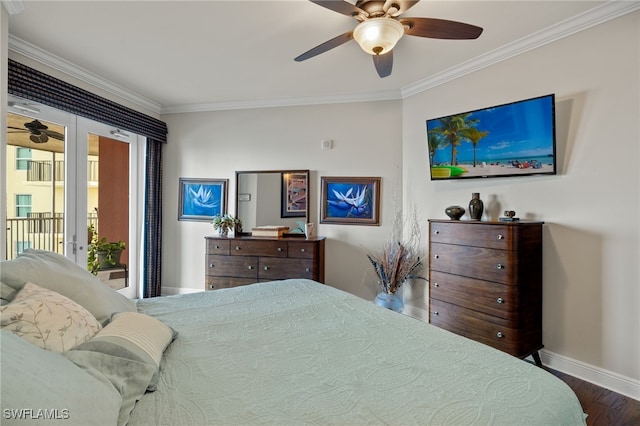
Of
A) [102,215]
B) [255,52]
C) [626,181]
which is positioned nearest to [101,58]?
[255,52]

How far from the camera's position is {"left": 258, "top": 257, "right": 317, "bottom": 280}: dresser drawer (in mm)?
3494

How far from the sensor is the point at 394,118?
145 inches

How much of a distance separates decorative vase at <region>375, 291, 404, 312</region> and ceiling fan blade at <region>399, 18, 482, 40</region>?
250cm

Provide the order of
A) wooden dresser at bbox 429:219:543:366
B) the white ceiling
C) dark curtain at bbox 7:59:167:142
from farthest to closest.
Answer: dark curtain at bbox 7:59:167:142, wooden dresser at bbox 429:219:543:366, the white ceiling

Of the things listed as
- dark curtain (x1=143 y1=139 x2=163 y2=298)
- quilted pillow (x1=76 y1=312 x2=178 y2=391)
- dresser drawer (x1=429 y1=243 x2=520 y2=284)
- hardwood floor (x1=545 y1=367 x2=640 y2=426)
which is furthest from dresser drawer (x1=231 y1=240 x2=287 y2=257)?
hardwood floor (x1=545 y1=367 x2=640 y2=426)

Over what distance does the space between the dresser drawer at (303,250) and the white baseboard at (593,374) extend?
2.21 m

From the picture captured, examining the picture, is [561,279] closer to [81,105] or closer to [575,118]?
[575,118]

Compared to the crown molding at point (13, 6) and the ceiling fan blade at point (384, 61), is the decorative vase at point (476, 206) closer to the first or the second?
the ceiling fan blade at point (384, 61)

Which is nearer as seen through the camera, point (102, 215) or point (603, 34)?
point (603, 34)

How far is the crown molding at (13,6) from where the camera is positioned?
6.73 ft

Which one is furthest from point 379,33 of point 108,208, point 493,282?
point 108,208

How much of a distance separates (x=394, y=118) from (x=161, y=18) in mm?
2473

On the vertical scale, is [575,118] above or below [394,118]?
below

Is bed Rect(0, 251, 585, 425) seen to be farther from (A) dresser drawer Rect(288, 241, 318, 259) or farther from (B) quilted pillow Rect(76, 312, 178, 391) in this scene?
(A) dresser drawer Rect(288, 241, 318, 259)
